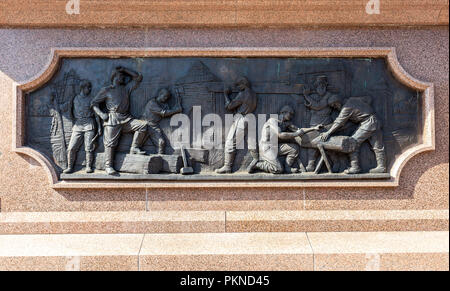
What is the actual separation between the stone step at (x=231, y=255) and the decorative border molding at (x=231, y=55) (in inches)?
33.5

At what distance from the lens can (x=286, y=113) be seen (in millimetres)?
4672

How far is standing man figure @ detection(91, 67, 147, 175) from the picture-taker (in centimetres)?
466

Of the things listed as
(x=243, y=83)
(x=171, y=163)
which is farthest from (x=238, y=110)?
(x=171, y=163)

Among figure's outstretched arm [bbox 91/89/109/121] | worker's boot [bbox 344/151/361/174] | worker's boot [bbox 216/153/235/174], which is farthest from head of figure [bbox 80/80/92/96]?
worker's boot [bbox 344/151/361/174]

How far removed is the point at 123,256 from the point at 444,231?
4.40 meters

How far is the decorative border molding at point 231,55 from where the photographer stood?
184 inches

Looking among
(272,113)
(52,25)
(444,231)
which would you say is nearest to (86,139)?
(52,25)

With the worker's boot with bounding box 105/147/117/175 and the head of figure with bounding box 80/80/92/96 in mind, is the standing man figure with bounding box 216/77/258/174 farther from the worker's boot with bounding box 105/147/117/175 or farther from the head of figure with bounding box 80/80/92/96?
the head of figure with bounding box 80/80/92/96

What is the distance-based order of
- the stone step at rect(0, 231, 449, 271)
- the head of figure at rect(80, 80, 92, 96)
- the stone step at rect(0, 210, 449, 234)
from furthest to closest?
the head of figure at rect(80, 80, 92, 96) < the stone step at rect(0, 210, 449, 234) < the stone step at rect(0, 231, 449, 271)

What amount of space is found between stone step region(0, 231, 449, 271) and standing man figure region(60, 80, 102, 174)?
47.7 inches

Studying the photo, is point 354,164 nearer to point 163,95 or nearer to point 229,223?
point 229,223

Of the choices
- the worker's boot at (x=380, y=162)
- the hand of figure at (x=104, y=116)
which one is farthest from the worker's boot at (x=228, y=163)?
the worker's boot at (x=380, y=162)

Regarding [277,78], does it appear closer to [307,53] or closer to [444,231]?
[307,53]

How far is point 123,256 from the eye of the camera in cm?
390
